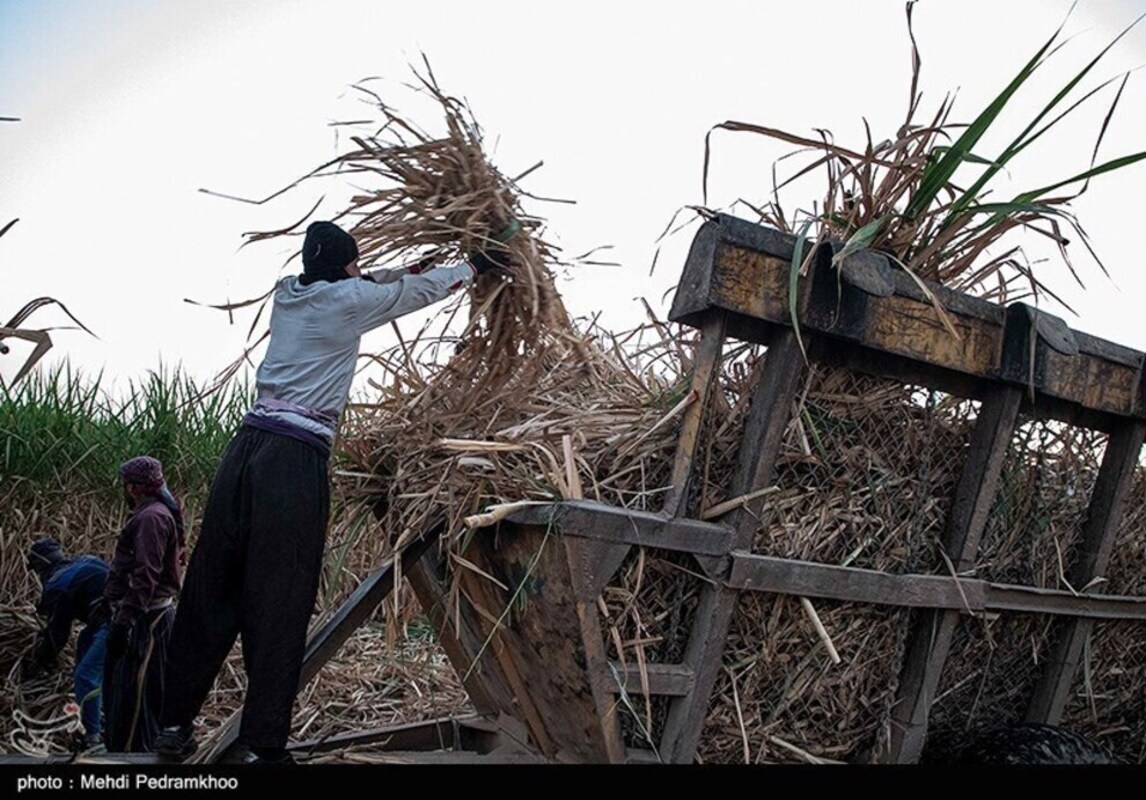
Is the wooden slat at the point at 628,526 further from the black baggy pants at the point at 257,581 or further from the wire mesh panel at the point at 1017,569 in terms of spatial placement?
the wire mesh panel at the point at 1017,569

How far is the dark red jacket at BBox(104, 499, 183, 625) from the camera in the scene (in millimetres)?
6344

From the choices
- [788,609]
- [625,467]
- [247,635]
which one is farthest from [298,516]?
[788,609]

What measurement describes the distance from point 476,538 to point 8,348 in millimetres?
1538

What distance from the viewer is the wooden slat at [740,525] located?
11.4ft

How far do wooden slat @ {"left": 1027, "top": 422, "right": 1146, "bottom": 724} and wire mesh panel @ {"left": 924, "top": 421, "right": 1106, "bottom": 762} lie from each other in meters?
0.04

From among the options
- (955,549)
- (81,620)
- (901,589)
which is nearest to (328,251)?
(901,589)

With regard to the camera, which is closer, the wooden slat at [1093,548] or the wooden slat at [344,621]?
the wooden slat at [344,621]

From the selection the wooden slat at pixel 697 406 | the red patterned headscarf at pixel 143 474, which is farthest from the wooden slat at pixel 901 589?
the red patterned headscarf at pixel 143 474

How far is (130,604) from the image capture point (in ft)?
20.9

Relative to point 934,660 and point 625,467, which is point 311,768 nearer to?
point 625,467

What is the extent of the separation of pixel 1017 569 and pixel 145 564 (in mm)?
4556

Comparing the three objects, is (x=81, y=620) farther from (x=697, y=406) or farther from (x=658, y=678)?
(x=697, y=406)

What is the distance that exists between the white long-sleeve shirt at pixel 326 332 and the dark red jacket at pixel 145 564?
268 cm

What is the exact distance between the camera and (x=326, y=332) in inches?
157
